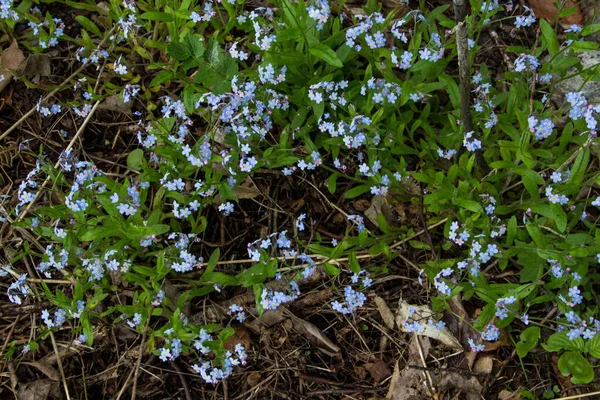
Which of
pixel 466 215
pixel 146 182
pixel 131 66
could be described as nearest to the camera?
pixel 466 215

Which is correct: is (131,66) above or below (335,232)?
above

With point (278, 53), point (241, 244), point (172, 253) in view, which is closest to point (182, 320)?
point (172, 253)

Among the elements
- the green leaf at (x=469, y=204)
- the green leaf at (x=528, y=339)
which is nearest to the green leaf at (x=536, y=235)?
the green leaf at (x=469, y=204)

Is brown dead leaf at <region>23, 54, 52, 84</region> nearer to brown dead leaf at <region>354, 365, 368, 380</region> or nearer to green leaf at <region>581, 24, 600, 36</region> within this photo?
brown dead leaf at <region>354, 365, 368, 380</region>

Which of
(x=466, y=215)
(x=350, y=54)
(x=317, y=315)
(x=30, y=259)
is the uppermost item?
(x=350, y=54)

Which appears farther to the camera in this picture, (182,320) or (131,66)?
(131,66)

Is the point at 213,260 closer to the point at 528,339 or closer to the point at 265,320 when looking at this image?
the point at 265,320

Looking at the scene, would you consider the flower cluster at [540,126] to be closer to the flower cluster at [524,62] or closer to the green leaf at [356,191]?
the flower cluster at [524,62]

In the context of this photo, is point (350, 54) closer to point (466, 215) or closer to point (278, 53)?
point (278, 53)
